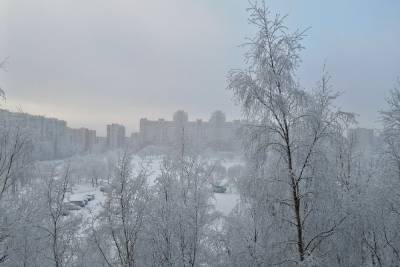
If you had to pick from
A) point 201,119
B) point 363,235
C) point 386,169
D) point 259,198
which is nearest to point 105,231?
point 259,198

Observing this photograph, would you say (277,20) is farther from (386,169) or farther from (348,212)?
(386,169)

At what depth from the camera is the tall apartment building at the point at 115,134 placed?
161500 millimetres

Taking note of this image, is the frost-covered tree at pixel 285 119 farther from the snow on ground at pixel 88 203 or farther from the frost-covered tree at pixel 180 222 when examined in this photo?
the snow on ground at pixel 88 203

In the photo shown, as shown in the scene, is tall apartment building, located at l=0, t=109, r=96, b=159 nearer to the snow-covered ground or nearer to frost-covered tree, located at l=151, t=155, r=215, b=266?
the snow-covered ground

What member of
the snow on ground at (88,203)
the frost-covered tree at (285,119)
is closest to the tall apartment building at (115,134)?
the snow on ground at (88,203)

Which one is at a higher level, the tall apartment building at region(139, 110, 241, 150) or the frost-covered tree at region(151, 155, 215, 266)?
the tall apartment building at region(139, 110, 241, 150)

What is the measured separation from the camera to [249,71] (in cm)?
1005

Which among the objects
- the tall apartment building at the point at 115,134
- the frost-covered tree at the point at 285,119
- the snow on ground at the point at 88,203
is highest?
the tall apartment building at the point at 115,134

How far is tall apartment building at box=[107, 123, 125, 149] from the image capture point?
162m

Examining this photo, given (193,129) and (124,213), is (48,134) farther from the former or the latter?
(124,213)

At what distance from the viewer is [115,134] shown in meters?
163

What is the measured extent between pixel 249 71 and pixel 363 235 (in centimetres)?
784

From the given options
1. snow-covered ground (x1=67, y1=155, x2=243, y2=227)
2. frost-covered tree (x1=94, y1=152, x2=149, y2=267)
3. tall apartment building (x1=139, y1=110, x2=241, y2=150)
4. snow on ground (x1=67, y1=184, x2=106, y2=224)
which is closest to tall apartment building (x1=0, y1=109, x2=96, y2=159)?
snow on ground (x1=67, y1=184, x2=106, y2=224)

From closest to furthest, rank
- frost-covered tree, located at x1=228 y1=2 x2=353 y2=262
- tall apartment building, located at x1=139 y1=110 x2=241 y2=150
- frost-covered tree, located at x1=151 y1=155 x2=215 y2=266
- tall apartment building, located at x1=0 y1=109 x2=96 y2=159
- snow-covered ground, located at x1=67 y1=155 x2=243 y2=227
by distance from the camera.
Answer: frost-covered tree, located at x1=228 y1=2 x2=353 y2=262 < frost-covered tree, located at x1=151 y1=155 x2=215 y2=266 < tall apartment building, located at x1=0 y1=109 x2=96 y2=159 < snow-covered ground, located at x1=67 y1=155 x2=243 y2=227 < tall apartment building, located at x1=139 y1=110 x2=241 y2=150
